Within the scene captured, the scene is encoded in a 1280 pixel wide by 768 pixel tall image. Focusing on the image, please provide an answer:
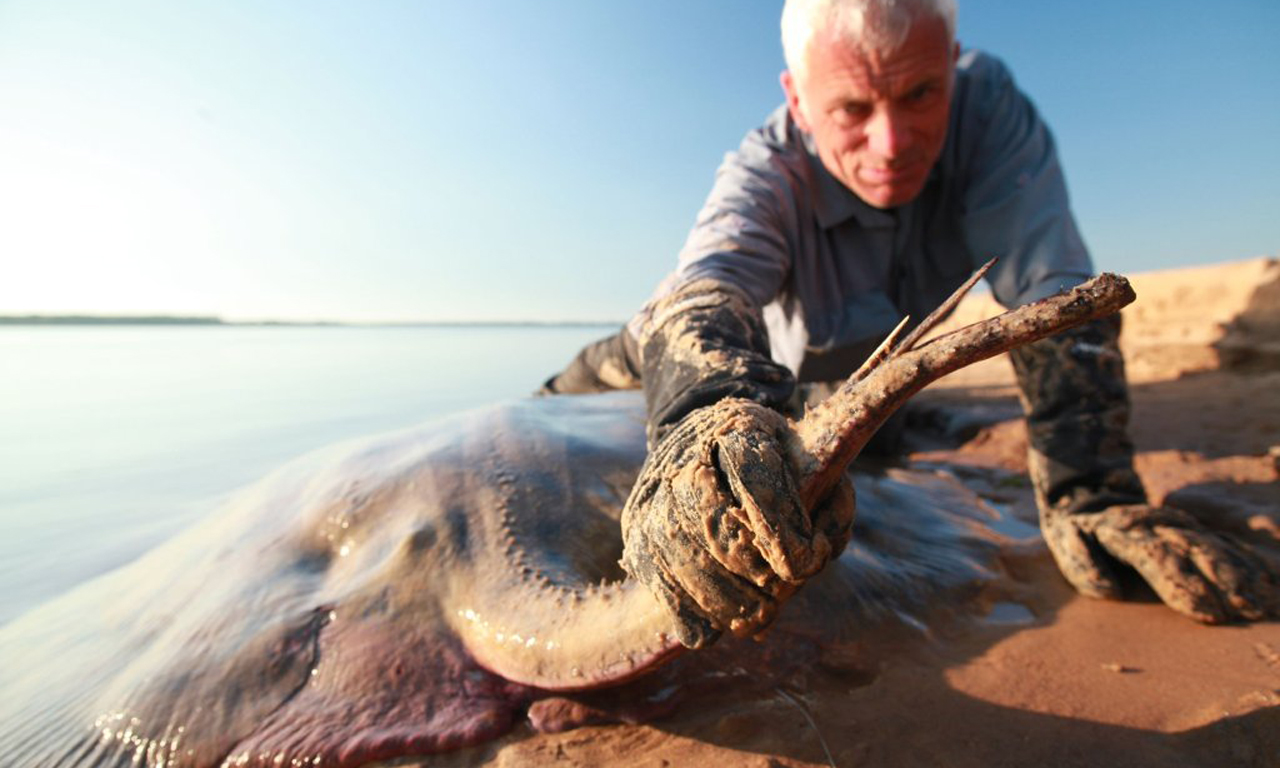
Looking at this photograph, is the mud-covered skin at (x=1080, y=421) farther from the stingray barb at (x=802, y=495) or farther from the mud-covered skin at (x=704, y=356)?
the stingray barb at (x=802, y=495)

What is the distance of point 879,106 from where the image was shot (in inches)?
73.2

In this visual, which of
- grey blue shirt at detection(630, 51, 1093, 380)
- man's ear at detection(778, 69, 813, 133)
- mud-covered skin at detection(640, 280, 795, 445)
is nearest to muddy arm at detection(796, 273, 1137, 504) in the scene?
mud-covered skin at detection(640, 280, 795, 445)

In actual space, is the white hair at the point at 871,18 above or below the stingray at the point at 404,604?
above

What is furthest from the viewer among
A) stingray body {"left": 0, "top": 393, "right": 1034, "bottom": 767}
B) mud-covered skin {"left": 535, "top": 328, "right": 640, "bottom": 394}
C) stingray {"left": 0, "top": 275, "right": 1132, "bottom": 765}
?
mud-covered skin {"left": 535, "top": 328, "right": 640, "bottom": 394}

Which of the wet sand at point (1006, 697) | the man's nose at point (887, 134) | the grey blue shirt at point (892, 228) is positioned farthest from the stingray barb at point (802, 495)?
the man's nose at point (887, 134)

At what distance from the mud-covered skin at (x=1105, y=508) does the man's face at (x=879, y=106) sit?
27.2 inches

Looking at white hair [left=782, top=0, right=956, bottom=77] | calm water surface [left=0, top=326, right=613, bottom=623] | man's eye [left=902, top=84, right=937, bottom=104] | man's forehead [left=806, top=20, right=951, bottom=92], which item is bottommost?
calm water surface [left=0, top=326, right=613, bottom=623]

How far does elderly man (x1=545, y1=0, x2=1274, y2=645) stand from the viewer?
123 cm

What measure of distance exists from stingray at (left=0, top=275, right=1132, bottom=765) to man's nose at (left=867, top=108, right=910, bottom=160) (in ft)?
3.59

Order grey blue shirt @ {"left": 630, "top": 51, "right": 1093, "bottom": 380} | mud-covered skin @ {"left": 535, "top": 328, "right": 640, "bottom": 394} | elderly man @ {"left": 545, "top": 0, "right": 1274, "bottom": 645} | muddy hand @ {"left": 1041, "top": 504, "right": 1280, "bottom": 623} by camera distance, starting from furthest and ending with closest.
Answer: mud-covered skin @ {"left": 535, "top": 328, "right": 640, "bottom": 394}, grey blue shirt @ {"left": 630, "top": 51, "right": 1093, "bottom": 380}, muddy hand @ {"left": 1041, "top": 504, "right": 1280, "bottom": 623}, elderly man @ {"left": 545, "top": 0, "right": 1274, "bottom": 645}

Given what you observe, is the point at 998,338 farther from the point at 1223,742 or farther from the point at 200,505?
the point at 200,505

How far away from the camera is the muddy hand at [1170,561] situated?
4.66 ft

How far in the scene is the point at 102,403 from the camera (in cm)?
595

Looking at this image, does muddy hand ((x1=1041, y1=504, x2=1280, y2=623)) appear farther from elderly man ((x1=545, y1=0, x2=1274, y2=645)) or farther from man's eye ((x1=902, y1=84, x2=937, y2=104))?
man's eye ((x1=902, y1=84, x2=937, y2=104))
